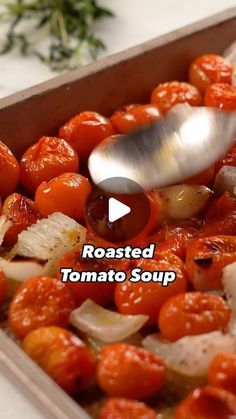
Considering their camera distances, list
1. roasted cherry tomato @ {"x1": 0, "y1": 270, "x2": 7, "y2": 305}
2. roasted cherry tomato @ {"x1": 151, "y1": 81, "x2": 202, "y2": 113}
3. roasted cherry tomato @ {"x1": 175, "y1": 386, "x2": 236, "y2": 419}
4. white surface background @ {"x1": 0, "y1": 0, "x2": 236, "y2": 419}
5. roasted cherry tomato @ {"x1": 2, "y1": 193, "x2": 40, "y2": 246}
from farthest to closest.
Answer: white surface background @ {"x1": 0, "y1": 0, "x2": 236, "y2": 419} → roasted cherry tomato @ {"x1": 151, "y1": 81, "x2": 202, "y2": 113} → roasted cherry tomato @ {"x1": 2, "y1": 193, "x2": 40, "y2": 246} → roasted cherry tomato @ {"x1": 0, "y1": 270, "x2": 7, "y2": 305} → roasted cherry tomato @ {"x1": 175, "y1": 386, "x2": 236, "y2": 419}

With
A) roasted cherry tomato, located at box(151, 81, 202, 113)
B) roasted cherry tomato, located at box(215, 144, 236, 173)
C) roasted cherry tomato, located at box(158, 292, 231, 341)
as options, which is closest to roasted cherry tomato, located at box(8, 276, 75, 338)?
roasted cherry tomato, located at box(158, 292, 231, 341)

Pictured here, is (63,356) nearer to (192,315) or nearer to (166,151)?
(192,315)

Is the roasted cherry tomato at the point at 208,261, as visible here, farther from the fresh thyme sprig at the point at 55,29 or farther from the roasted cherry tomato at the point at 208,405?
the fresh thyme sprig at the point at 55,29

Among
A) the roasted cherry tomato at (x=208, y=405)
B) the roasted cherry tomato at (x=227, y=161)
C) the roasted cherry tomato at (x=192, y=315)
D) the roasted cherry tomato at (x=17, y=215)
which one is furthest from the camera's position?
the roasted cherry tomato at (x=227, y=161)

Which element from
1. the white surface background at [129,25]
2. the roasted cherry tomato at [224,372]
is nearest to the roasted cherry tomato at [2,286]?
the roasted cherry tomato at [224,372]

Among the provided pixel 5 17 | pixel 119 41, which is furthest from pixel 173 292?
pixel 5 17

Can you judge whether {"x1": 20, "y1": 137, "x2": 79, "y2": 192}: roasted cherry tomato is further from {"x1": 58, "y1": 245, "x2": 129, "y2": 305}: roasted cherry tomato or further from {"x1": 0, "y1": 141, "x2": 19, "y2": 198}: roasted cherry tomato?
{"x1": 58, "y1": 245, "x2": 129, "y2": 305}: roasted cherry tomato

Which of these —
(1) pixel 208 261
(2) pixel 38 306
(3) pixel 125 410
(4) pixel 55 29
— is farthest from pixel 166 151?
(4) pixel 55 29
